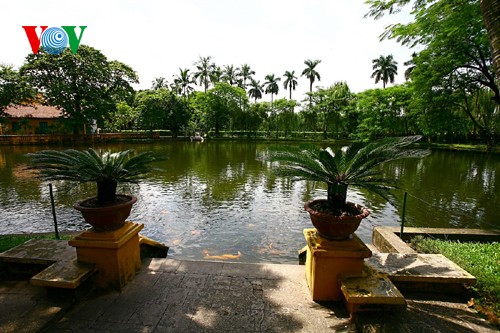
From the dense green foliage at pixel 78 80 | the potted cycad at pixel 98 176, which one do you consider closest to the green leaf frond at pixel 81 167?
the potted cycad at pixel 98 176

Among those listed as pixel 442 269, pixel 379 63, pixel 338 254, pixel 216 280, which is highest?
pixel 379 63

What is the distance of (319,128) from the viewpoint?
145ft

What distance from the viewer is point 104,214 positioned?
3.05 metres

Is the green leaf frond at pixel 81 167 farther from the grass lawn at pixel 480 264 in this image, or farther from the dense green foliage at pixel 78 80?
the dense green foliage at pixel 78 80

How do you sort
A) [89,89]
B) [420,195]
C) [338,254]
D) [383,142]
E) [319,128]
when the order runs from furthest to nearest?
1. [319,128]
2. [89,89]
3. [420,195]
4. [383,142]
5. [338,254]

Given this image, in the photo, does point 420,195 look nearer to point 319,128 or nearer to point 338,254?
point 338,254

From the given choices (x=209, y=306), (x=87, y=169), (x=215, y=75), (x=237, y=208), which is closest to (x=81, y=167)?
(x=87, y=169)

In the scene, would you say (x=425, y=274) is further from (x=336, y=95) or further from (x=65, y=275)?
(x=336, y=95)

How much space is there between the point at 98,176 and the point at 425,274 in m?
4.30

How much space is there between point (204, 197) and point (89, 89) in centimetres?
2664

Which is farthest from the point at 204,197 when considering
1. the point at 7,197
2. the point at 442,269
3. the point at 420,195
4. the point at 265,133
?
the point at 265,133

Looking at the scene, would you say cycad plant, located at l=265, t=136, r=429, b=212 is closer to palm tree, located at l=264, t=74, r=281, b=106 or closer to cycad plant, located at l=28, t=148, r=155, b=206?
cycad plant, located at l=28, t=148, r=155, b=206

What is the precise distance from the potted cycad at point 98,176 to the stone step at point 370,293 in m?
2.79

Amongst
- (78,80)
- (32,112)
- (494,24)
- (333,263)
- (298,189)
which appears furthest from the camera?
(32,112)
